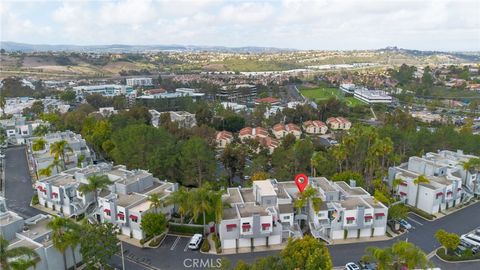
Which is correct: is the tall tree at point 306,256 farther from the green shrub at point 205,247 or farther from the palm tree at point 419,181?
the palm tree at point 419,181

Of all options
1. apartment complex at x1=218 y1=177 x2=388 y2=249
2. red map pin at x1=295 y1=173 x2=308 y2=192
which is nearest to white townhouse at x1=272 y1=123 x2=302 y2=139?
red map pin at x1=295 y1=173 x2=308 y2=192

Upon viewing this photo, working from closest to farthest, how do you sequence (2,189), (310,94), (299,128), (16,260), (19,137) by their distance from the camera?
(16,260) → (2,189) → (19,137) → (299,128) → (310,94)

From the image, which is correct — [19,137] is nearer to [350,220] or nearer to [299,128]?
[299,128]

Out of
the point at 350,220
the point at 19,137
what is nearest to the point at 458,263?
the point at 350,220

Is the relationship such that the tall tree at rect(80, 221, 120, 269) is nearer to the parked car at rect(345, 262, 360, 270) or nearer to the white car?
the white car

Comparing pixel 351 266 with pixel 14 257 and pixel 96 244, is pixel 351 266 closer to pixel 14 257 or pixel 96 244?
pixel 96 244

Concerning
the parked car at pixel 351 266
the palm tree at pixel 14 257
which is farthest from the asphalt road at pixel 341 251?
the palm tree at pixel 14 257

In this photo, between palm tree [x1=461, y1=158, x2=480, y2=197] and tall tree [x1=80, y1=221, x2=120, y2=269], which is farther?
palm tree [x1=461, y1=158, x2=480, y2=197]

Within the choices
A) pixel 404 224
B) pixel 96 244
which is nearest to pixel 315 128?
pixel 404 224
